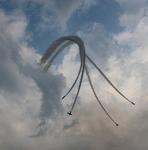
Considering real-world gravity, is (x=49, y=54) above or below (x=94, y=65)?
above

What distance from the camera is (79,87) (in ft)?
376

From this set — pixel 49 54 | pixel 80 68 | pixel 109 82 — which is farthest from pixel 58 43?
pixel 109 82

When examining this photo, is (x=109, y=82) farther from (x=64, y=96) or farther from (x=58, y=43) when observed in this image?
(x=58, y=43)

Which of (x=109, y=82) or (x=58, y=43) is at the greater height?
(x=58, y=43)

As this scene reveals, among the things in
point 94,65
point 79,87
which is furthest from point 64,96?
point 94,65

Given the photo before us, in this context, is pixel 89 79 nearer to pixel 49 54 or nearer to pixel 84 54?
pixel 84 54

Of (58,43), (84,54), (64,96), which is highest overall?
(58,43)

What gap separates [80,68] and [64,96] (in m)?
9.15

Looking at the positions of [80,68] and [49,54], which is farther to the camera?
[49,54]

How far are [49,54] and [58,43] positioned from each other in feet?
15.5

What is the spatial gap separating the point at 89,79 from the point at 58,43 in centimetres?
1619

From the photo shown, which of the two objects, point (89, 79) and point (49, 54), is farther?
point (49, 54)

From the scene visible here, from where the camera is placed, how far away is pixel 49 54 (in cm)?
12250

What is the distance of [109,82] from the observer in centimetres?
10862
